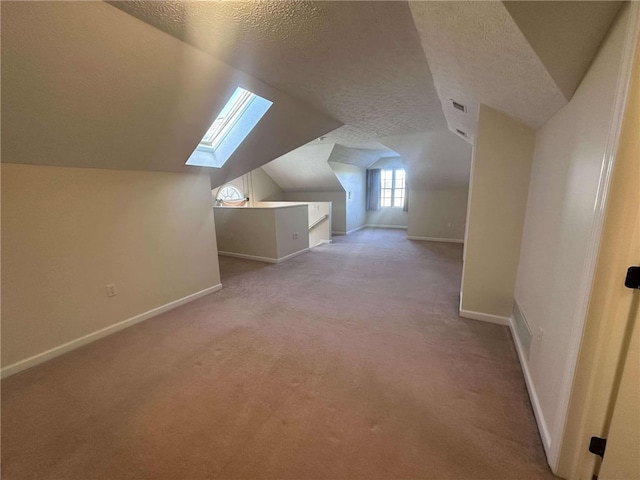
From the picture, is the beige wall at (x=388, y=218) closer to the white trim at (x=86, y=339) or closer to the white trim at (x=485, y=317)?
the white trim at (x=485, y=317)

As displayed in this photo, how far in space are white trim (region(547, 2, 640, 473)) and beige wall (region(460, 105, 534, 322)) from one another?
4.60 ft

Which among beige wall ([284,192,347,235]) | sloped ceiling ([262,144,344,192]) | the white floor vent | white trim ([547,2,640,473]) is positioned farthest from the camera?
beige wall ([284,192,347,235])

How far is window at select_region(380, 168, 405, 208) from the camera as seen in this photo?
26.7ft

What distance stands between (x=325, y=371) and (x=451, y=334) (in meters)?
1.22

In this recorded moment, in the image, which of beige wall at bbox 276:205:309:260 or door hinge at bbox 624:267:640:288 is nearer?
door hinge at bbox 624:267:640:288

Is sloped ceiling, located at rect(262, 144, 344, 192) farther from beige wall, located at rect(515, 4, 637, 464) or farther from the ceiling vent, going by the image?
beige wall, located at rect(515, 4, 637, 464)

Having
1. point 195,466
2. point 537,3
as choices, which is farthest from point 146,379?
point 537,3

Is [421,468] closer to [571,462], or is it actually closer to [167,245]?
[571,462]

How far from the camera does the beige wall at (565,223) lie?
954mm

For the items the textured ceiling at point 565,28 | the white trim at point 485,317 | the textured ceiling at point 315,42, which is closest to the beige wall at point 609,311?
the textured ceiling at point 565,28

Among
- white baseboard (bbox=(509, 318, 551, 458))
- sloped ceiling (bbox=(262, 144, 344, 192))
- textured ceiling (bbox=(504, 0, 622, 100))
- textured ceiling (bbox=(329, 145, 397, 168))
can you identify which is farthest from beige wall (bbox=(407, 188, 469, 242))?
textured ceiling (bbox=(504, 0, 622, 100))

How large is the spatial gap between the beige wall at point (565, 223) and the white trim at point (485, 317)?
67cm

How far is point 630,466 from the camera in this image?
0.94 meters

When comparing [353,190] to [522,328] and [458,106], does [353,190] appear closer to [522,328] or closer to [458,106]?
[458,106]
